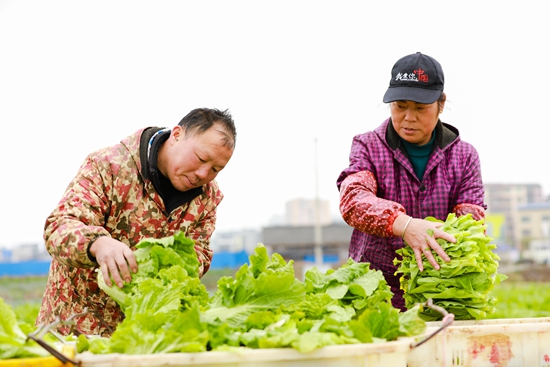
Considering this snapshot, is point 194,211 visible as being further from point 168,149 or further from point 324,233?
point 324,233

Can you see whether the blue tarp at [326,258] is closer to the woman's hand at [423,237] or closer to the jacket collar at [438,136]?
the jacket collar at [438,136]

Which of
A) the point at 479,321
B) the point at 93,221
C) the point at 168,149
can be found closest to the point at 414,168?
the point at 479,321

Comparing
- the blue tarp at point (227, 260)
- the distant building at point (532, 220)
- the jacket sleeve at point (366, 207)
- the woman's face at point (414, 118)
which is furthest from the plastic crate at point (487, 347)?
the distant building at point (532, 220)

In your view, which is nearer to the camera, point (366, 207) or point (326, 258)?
point (366, 207)

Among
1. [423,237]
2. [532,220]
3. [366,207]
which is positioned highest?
[366,207]

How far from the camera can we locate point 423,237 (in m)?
3.29

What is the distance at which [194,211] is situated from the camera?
12.1 feet

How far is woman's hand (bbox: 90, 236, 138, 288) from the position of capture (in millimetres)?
2783

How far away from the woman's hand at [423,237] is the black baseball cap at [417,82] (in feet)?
2.53

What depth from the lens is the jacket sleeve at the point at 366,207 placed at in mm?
3406

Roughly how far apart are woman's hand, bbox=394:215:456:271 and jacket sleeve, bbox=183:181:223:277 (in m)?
1.18

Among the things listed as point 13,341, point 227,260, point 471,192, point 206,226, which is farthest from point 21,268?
point 13,341

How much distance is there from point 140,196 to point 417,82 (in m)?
1.79

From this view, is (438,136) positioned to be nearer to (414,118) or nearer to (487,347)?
(414,118)
